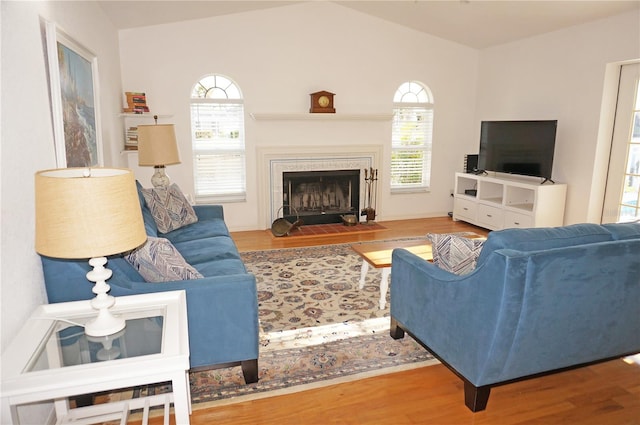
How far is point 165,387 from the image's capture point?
7.97 ft

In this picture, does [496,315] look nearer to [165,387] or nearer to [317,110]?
[165,387]

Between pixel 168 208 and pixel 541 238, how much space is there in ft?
10.4

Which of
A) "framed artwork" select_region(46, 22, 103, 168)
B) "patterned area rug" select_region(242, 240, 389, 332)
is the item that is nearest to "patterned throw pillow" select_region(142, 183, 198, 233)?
"framed artwork" select_region(46, 22, 103, 168)

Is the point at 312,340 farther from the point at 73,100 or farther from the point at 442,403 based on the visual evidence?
the point at 73,100

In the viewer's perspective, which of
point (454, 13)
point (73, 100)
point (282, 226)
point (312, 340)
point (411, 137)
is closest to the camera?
point (73, 100)

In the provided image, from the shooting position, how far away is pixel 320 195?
6297 millimetres

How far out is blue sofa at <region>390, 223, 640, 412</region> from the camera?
Answer: 77.0 inches

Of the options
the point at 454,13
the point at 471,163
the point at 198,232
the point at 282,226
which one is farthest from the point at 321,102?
the point at 198,232

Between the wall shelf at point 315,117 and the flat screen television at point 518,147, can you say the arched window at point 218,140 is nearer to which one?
the wall shelf at point 315,117

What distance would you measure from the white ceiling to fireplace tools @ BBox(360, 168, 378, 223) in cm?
213

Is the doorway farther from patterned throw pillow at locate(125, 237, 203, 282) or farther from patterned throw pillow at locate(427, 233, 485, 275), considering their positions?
patterned throw pillow at locate(125, 237, 203, 282)

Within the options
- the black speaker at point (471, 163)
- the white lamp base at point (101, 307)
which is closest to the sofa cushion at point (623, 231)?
the white lamp base at point (101, 307)

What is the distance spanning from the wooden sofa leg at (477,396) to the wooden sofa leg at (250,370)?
1136mm

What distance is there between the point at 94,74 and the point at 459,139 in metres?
5.17
